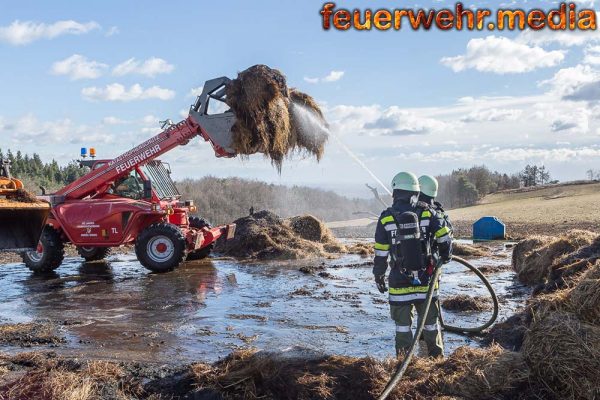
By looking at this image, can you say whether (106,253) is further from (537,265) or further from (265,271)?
(537,265)

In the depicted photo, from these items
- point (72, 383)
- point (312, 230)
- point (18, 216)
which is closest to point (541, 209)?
point (312, 230)

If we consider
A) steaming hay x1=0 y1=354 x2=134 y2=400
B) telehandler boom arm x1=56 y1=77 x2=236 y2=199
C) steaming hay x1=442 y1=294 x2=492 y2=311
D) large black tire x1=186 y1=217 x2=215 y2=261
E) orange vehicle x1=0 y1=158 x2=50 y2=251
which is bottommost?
steaming hay x1=442 y1=294 x2=492 y2=311

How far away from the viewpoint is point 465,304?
880 cm

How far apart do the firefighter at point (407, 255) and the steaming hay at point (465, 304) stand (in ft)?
9.07

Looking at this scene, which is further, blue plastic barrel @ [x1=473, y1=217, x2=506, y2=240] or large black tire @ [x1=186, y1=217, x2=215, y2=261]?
blue plastic barrel @ [x1=473, y1=217, x2=506, y2=240]

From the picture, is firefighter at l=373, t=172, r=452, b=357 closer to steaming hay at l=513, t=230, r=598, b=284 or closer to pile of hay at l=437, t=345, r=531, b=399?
pile of hay at l=437, t=345, r=531, b=399

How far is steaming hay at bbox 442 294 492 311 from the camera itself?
875 centimetres

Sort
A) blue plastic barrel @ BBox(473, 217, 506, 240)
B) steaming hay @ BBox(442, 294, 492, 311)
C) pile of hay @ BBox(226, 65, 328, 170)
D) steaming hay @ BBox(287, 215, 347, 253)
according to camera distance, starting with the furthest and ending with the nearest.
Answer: blue plastic barrel @ BBox(473, 217, 506, 240) → steaming hay @ BBox(287, 215, 347, 253) → pile of hay @ BBox(226, 65, 328, 170) → steaming hay @ BBox(442, 294, 492, 311)

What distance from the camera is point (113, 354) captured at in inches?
257

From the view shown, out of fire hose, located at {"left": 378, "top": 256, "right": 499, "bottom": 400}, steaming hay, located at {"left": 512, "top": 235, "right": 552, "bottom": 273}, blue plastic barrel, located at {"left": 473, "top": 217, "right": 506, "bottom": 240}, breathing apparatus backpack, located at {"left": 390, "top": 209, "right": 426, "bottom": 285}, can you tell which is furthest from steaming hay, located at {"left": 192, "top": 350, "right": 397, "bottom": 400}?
blue plastic barrel, located at {"left": 473, "top": 217, "right": 506, "bottom": 240}

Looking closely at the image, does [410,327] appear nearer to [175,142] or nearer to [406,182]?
[406,182]

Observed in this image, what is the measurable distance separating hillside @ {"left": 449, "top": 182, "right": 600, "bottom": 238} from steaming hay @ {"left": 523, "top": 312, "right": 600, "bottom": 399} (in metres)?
19.1

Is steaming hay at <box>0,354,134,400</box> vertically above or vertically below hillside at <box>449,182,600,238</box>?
below

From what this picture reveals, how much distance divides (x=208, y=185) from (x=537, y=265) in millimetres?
32149
